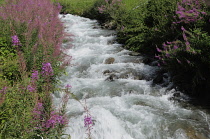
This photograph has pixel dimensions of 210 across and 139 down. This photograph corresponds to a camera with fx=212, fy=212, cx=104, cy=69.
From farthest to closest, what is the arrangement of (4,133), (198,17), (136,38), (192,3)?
(136,38)
(192,3)
(198,17)
(4,133)

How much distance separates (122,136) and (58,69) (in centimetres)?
228

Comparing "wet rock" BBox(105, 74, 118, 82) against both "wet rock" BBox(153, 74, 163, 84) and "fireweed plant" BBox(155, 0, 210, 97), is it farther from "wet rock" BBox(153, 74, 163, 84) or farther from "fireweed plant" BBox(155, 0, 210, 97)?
"fireweed plant" BBox(155, 0, 210, 97)

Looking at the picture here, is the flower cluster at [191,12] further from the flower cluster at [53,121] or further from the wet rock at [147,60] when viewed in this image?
the flower cluster at [53,121]

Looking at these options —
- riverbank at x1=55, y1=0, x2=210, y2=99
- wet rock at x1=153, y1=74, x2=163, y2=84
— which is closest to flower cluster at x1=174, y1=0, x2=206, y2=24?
riverbank at x1=55, y1=0, x2=210, y2=99

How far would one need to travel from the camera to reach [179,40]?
23.7 ft

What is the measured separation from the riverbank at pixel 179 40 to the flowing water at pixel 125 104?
27.7 inches

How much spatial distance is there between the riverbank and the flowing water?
0.70m

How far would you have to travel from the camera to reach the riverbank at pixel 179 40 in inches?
241

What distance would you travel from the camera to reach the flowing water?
466 centimetres

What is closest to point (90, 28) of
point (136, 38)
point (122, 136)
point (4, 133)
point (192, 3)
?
point (136, 38)

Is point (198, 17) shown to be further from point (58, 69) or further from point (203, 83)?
point (58, 69)

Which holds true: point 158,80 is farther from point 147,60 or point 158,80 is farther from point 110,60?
point 110,60

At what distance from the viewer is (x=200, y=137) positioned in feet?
14.9

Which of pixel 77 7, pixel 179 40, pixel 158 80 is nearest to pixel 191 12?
pixel 179 40
